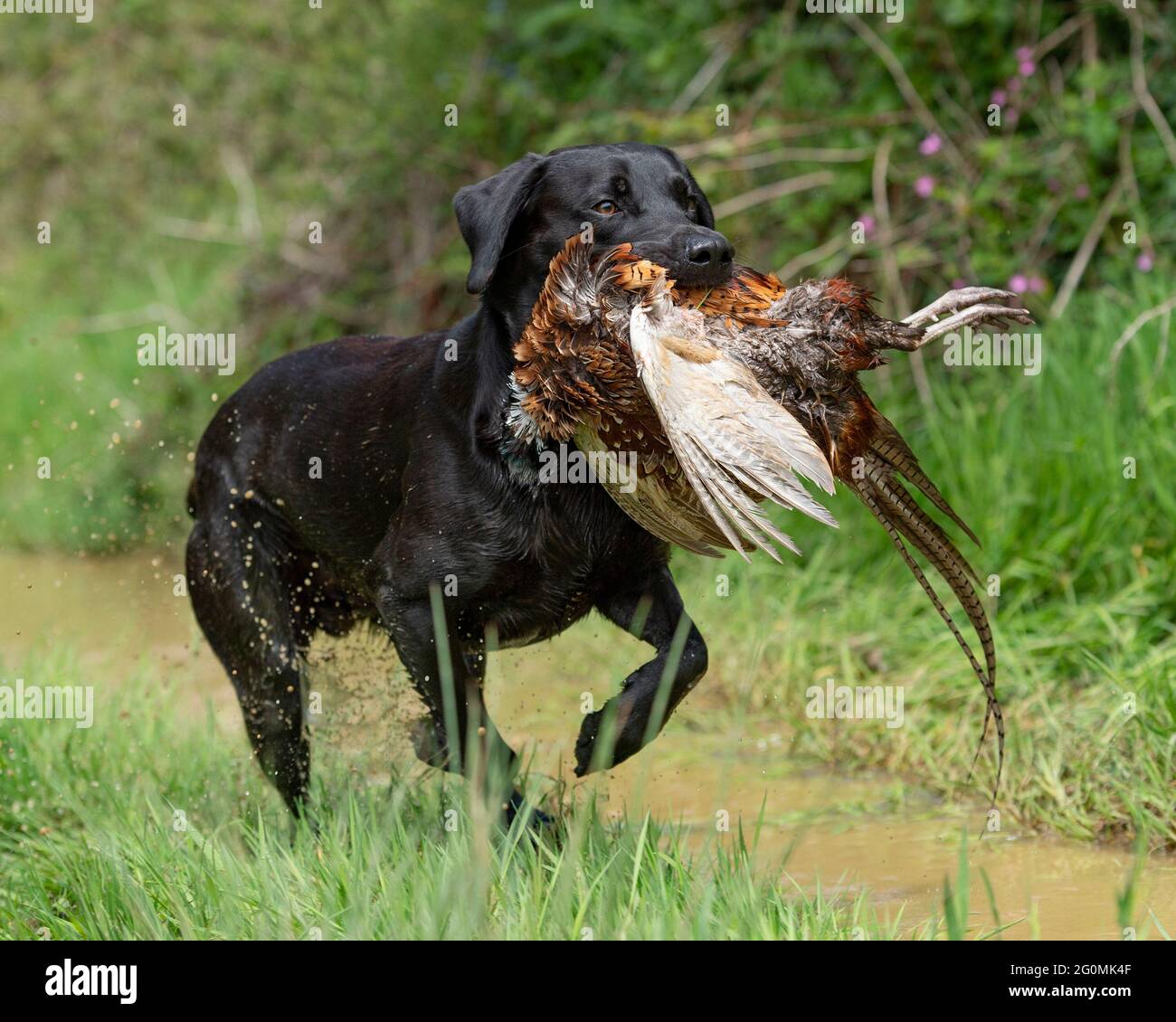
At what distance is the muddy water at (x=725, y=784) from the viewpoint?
146 inches

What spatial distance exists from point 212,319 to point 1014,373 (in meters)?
5.58

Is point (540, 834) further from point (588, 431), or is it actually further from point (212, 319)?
point (212, 319)

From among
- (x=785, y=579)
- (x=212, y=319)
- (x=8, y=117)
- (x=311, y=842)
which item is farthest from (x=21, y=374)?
(x=311, y=842)

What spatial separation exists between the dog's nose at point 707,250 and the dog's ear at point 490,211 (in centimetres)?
56

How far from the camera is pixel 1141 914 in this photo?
3.50 m

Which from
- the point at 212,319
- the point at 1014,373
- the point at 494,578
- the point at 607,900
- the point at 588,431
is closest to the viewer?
the point at 607,900

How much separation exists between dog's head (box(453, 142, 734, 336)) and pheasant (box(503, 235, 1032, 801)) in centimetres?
41

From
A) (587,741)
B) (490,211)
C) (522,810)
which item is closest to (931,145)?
(490,211)

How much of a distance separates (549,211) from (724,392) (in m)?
1.18

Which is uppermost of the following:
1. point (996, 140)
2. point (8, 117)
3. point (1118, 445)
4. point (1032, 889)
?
point (8, 117)

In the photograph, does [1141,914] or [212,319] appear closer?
[1141,914]

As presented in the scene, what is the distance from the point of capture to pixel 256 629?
14.7 ft

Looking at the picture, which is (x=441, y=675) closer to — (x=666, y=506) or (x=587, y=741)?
(x=587, y=741)

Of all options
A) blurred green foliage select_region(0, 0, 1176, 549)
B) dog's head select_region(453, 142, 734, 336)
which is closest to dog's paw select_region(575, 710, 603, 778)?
dog's head select_region(453, 142, 734, 336)
